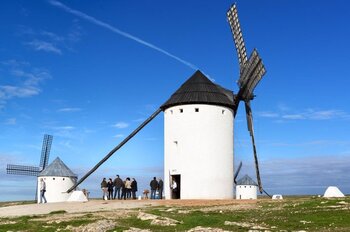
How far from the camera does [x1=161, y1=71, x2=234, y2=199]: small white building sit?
3606 cm

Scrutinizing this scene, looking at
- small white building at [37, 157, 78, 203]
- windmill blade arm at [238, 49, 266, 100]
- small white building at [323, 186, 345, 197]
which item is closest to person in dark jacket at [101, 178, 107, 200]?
windmill blade arm at [238, 49, 266, 100]

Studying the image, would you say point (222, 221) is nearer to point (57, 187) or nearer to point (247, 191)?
point (57, 187)

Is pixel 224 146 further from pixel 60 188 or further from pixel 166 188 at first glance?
pixel 60 188

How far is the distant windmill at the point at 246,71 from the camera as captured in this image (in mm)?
39531

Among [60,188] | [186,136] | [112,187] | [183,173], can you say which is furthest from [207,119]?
[60,188]

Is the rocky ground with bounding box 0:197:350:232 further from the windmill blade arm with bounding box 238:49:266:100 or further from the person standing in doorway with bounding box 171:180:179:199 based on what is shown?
the windmill blade arm with bounding box 238:49:266:100

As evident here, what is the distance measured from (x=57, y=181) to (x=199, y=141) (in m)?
26.8

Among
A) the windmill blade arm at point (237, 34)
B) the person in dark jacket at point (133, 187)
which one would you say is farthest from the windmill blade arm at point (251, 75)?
the person in dark jacket at point (133, 187)

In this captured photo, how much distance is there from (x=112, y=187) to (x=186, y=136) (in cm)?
766

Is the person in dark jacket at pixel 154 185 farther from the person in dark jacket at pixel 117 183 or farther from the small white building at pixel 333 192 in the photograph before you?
the small white building at pixel 333 192

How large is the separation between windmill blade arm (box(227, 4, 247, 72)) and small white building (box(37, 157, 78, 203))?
2688 centimetres

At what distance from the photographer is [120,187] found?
3778 centimetres

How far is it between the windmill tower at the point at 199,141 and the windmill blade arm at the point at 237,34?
3.11 m

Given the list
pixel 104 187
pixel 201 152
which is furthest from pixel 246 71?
pixel 104 187
